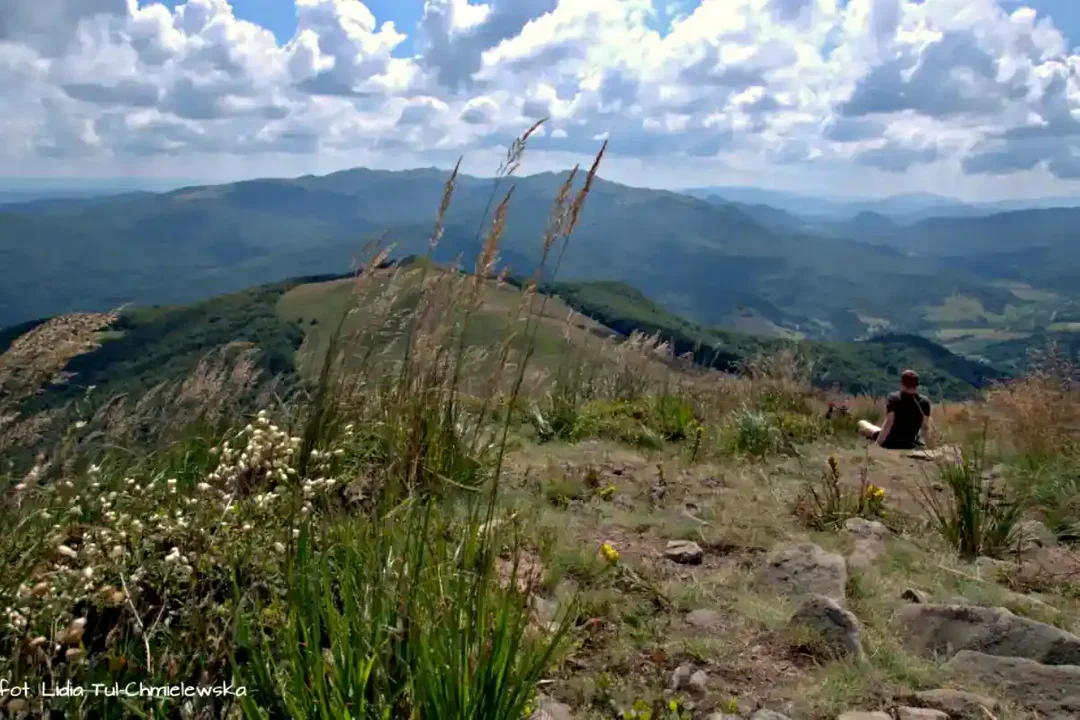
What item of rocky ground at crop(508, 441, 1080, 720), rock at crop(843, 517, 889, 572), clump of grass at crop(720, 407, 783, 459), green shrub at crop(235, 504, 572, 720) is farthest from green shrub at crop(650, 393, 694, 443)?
green shrub at crop(235, 504, 572, 720)

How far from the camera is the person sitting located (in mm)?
8594

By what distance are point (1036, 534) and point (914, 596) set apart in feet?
5.49

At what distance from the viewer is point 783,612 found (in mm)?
3678

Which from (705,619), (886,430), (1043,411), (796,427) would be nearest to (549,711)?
(705,619)

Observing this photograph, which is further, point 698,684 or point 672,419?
point 672,419

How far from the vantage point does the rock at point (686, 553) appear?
4355mm

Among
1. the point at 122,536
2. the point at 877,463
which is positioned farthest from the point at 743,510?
the point at 122,536

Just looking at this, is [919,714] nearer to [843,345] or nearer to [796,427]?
[796,427]

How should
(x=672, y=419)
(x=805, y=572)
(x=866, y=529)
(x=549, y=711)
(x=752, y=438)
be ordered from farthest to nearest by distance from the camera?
(x=672, y=419) → (x=752, y=438) → (x=866, y=529) → (x=805, y=572) → (x=549, y=711)

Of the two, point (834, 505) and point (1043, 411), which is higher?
point (1043, 411)

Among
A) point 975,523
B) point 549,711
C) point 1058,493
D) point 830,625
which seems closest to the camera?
point 549,711

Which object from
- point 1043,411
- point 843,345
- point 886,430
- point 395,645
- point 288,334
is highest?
point 395,645

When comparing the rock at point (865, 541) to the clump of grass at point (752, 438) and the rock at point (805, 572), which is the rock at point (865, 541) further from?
the clump of grass at point (752, 438)

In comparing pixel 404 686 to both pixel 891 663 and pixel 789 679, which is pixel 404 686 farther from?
pixel 891 663
